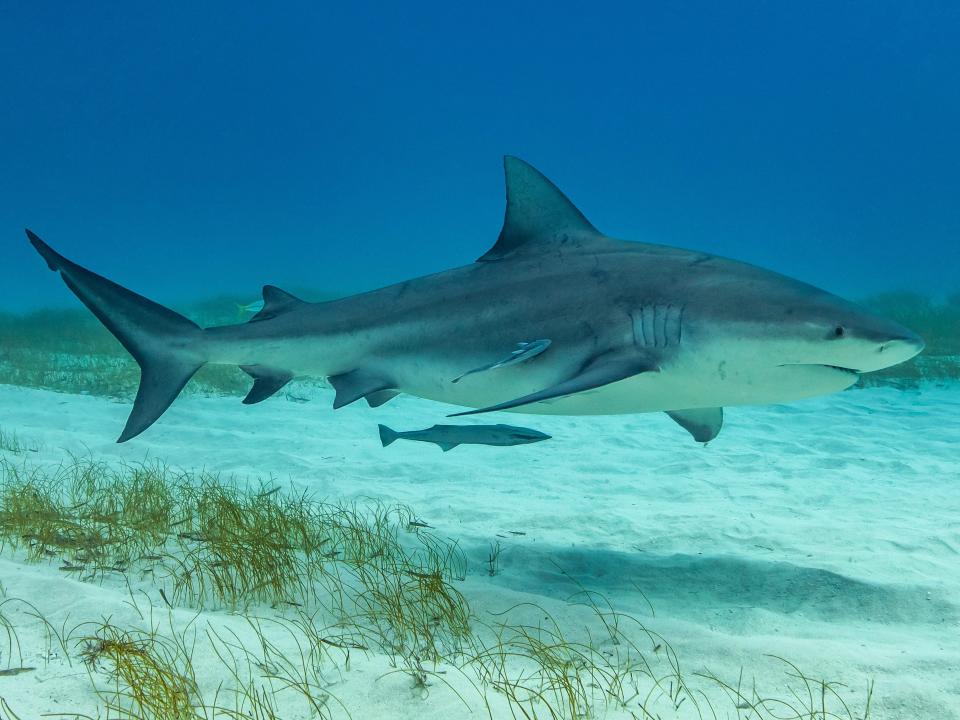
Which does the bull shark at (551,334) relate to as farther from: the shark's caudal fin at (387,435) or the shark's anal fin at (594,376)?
the shark's caudal fin at (387,435)

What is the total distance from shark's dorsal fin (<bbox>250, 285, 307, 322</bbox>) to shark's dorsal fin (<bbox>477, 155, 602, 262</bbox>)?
1733mm

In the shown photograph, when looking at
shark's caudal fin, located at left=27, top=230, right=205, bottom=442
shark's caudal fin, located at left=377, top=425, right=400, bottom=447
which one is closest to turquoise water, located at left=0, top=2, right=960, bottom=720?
shark's caudal fin, located at left=27, top=230, right=205, bottom=442

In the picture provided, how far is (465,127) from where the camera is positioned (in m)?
175

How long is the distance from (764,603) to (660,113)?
631 ft

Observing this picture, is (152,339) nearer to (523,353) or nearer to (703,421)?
(523,353)

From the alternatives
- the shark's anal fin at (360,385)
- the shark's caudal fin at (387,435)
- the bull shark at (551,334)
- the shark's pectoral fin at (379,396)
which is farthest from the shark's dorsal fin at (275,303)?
the shark's caudal fin at (387,435)

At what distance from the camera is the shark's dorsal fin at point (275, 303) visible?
5016 mm

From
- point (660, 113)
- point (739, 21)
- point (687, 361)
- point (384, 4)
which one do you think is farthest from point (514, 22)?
point (687, 361)

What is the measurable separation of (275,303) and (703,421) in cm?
345

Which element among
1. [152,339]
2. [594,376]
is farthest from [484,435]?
[152,339]

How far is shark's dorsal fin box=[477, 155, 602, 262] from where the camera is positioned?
14.8 feet

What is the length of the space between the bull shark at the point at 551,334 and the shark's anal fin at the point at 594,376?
11 mm

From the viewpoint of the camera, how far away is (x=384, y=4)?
150 metres

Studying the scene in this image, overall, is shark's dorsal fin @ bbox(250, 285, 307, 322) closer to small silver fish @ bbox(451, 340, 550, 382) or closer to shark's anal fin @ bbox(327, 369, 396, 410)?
shark's anal fin @ bbox(327, 369, 396, 410)
